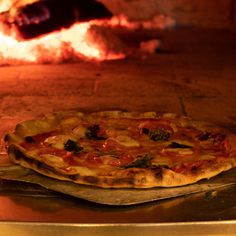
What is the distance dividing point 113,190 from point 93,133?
428mm

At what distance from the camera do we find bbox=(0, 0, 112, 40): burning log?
4020 millimetres

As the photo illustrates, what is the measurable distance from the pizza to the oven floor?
9 cm

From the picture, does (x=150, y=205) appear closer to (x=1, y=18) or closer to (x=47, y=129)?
(x=47, y=129)

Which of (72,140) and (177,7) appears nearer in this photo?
(72,140)

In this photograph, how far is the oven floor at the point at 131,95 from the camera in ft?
5.90

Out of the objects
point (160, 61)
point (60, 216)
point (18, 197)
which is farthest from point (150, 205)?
point (160, 61)

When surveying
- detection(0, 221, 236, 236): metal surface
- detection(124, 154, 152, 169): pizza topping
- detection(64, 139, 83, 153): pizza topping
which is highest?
detection(64, 139, 83, 153): pizza topping

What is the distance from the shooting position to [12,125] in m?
2.56

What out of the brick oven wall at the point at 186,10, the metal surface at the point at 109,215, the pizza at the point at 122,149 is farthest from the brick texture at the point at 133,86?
the brick oven wall at the point at 186,10

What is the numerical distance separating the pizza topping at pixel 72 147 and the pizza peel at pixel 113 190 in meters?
0.18

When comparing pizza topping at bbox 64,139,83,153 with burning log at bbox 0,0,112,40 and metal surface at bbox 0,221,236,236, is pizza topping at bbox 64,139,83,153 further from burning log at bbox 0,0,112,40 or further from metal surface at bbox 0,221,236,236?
burning log at bbox 0,0,112,40

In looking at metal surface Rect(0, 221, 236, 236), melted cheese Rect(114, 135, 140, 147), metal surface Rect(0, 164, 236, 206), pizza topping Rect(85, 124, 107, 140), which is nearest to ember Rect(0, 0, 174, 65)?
pizza topping Rect(85, 124, 107, 140)

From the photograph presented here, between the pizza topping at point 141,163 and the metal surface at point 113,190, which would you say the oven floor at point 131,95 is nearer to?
the metal surface at point 113,190

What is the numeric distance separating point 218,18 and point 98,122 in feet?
11.1
